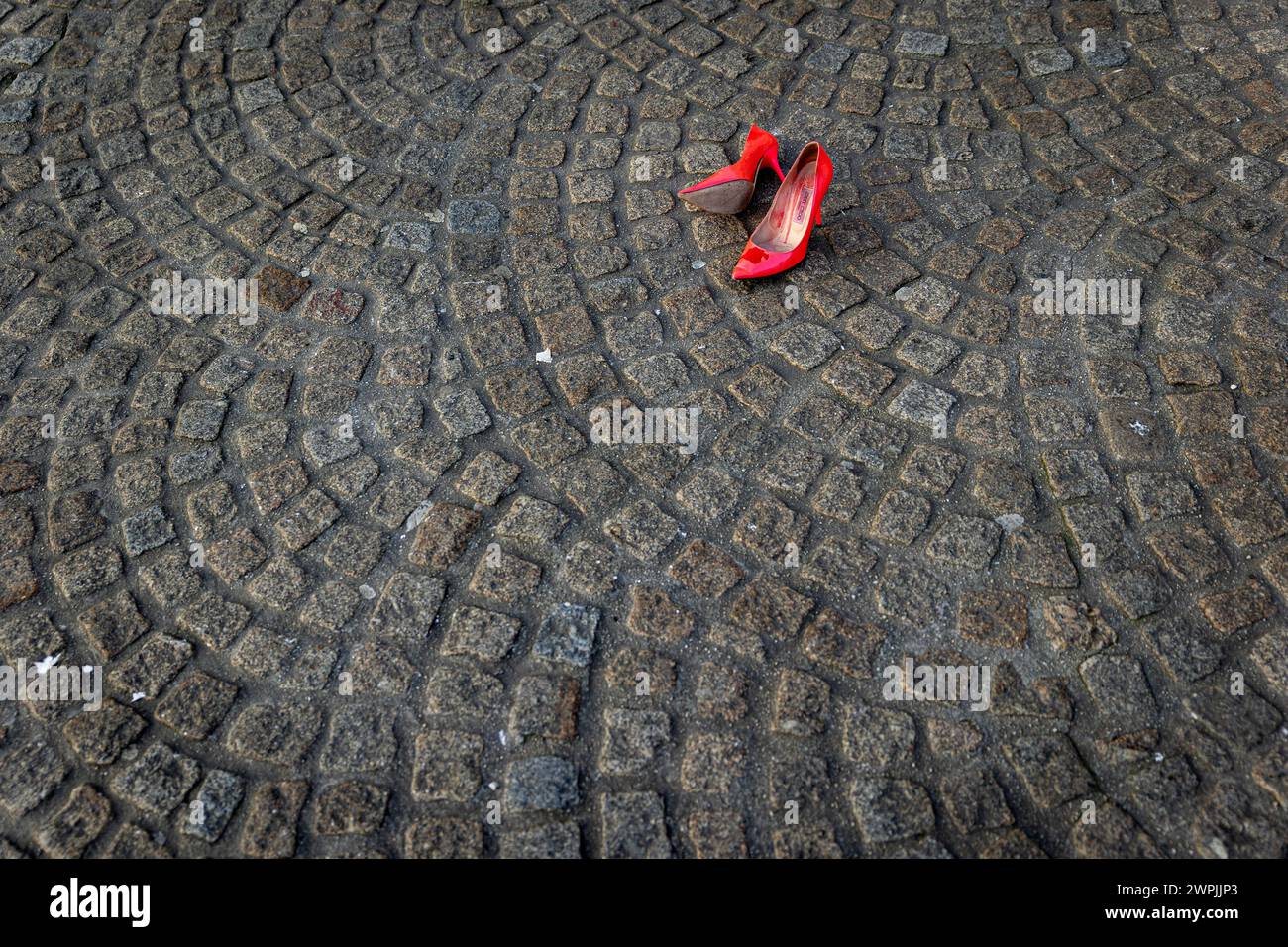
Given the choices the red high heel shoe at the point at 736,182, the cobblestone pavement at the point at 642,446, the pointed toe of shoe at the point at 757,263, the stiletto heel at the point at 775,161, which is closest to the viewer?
the cobblestone pavement at the point at 642,446

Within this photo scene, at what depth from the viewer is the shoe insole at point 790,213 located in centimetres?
459

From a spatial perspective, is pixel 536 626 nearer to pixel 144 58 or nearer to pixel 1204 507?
pixel 1204 507

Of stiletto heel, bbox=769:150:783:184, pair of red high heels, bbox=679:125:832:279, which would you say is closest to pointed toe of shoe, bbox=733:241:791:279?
pair of red high heels, bbox=679:125:832:279

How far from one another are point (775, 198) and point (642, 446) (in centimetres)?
155

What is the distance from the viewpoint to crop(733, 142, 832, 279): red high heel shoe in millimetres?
4473

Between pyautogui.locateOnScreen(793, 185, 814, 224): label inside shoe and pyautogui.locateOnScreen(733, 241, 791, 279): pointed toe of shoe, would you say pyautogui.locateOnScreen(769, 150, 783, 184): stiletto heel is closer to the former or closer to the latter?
pyautogui.locateOnScreen(793, 185, 814, 224): label inside shoe

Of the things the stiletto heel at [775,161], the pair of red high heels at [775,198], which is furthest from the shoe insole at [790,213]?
the stiletto heel at [775,161]

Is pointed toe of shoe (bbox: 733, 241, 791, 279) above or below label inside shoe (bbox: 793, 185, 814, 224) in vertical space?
below

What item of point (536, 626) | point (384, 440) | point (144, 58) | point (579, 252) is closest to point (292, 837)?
point (536, 626)

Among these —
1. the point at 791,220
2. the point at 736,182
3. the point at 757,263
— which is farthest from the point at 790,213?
the point at 757,263

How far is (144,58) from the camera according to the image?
5.73 m

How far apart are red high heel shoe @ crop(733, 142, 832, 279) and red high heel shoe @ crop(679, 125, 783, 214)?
5.8 inches

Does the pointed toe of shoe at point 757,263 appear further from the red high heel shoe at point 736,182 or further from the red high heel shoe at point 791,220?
the red high heel shoe at point 736,182

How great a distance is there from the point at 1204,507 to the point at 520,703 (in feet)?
8.48
